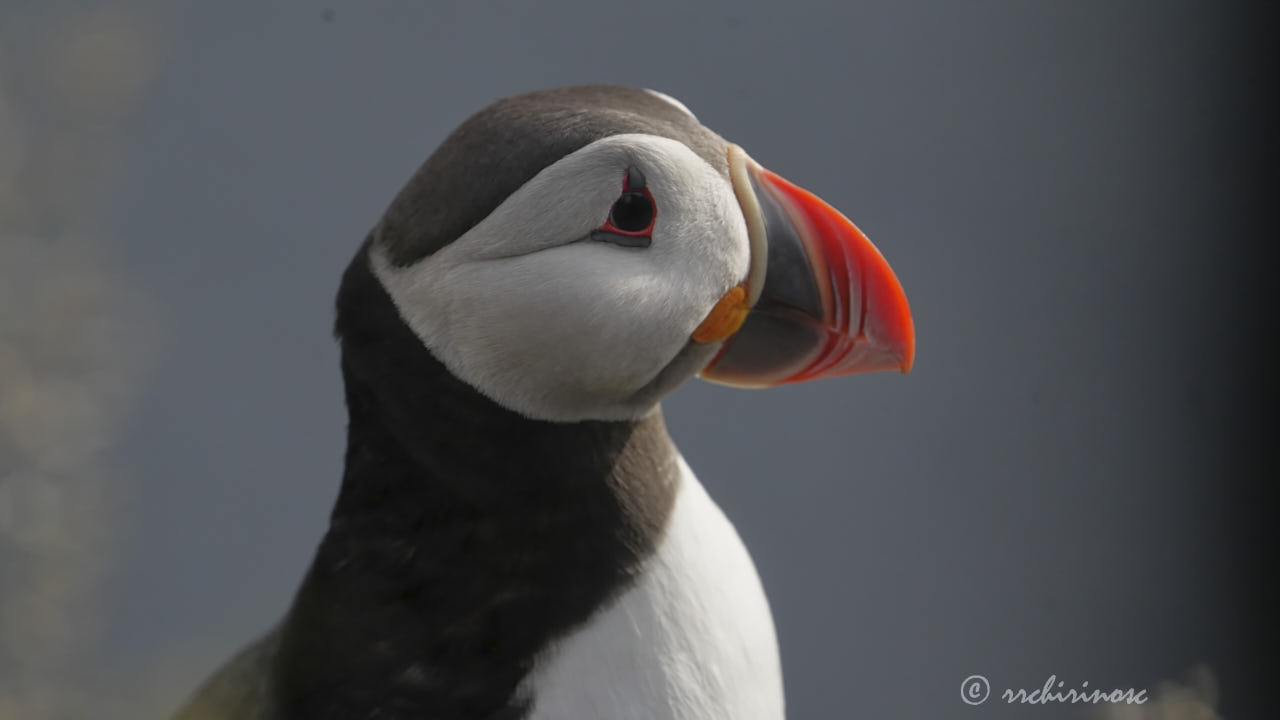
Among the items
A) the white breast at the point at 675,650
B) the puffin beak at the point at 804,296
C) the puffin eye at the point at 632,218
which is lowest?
the white breast at the point at 675,650

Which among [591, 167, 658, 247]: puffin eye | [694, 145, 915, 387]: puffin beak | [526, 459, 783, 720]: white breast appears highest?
[591, 167, 658, 247]: puffin eye

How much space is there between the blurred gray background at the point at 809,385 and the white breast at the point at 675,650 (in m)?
0.36

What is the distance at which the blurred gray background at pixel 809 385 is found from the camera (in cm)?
86

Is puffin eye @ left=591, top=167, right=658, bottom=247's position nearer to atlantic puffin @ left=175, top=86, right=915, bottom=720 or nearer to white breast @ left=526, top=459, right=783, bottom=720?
atlantic puffin @ left=175, top=86, right=915, bottom=720

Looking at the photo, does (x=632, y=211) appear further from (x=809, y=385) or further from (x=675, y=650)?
(x=809, y=385)

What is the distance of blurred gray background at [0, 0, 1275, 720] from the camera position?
857 millimetres

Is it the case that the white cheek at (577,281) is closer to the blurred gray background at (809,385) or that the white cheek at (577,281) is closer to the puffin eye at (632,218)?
the puffin eye at (632,218)

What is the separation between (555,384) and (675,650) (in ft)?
0.66

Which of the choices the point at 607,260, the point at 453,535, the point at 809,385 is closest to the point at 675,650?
the point at 453,535

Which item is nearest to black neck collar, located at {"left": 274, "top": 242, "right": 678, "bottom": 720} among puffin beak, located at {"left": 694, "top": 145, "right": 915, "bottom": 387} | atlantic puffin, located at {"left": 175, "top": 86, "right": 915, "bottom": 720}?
atlantic puffin, located at {"left": 175, "top": 86, "right": 915, "bottom": 720}

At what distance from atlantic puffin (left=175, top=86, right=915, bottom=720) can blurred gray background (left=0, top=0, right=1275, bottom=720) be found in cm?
23

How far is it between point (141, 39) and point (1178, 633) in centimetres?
191

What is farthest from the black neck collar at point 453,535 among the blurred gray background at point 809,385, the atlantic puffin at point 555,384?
the blurred gray background at point 809,385

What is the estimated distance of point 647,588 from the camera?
2.48 ft
